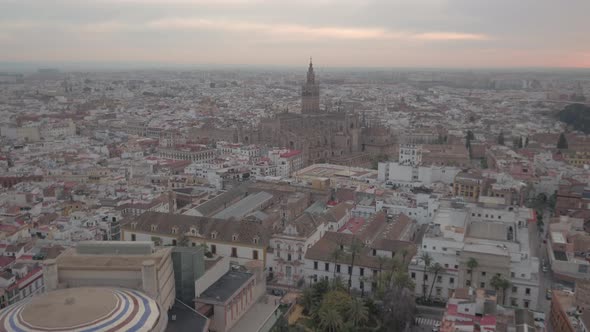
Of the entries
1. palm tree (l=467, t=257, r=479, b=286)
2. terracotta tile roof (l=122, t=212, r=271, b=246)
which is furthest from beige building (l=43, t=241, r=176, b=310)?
palm tree (l=467, t=257, r=479, b=286)

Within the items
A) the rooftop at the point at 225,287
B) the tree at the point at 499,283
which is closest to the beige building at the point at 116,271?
the rooftop at the point at 225,287

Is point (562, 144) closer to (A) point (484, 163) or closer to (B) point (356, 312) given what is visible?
(A) point (484, 163)

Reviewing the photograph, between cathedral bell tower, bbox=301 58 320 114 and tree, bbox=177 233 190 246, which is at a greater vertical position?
cathedral bell tower, bbox=301 58 320 114

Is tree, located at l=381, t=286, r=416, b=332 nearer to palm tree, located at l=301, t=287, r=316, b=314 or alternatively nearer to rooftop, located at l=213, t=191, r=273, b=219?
palm tree, located at l=301, t=287, r=316, b=314

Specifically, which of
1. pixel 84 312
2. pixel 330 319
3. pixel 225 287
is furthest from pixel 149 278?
pixel 330 319

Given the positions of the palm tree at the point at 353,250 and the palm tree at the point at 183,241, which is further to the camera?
the palm tree at the point at 183,241

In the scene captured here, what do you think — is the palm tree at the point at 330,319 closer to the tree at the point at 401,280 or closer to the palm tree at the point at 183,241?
the tree at the point at 401,280
